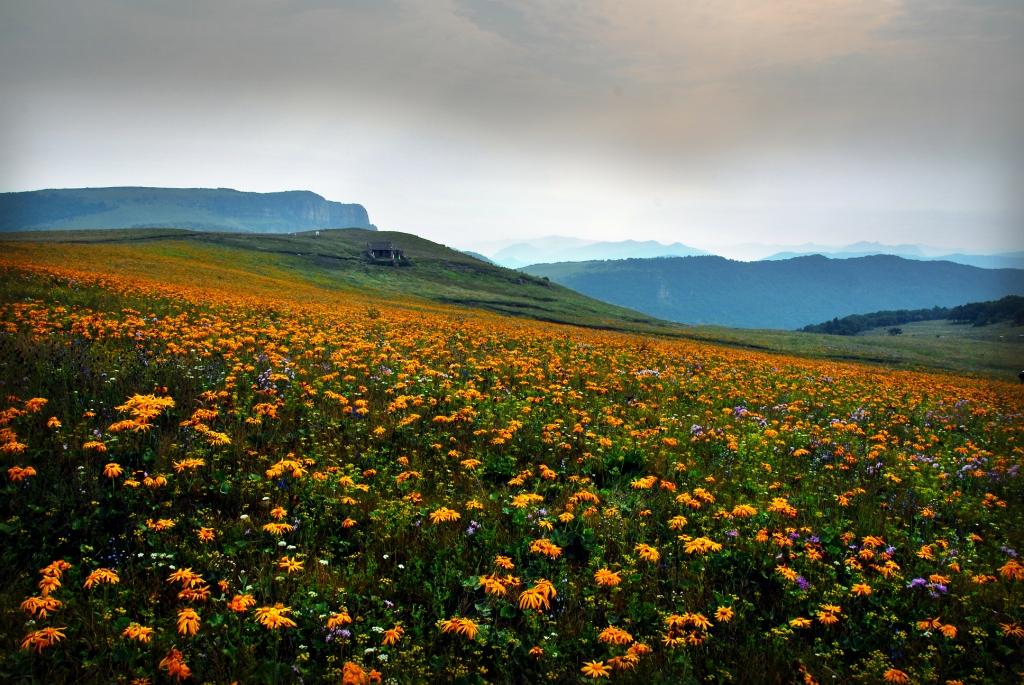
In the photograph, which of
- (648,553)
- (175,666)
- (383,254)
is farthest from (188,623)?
(383,254)

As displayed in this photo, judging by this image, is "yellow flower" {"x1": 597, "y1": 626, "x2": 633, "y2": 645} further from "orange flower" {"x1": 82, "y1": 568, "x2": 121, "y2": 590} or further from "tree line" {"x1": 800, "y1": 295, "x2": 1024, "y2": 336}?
"tree line" {"x1": 800, "y1": 295, "x2": 1024, "y2": 336}

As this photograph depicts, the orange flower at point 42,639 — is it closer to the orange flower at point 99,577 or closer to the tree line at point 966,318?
the orange flower at point 99,577

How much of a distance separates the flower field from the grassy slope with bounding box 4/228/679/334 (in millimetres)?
29798

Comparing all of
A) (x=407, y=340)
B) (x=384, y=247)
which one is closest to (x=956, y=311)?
(x=384, y=247)

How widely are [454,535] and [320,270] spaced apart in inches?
3199

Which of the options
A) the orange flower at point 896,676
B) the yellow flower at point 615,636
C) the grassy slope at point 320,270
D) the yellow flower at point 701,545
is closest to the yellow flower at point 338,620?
the yellow flower at point 615,636

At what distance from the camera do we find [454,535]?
572 centimetres

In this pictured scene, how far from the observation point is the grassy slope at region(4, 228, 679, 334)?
41.7 m

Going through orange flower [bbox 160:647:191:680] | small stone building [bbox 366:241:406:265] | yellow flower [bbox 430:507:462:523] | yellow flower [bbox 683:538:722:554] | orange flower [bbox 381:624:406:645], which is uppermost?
small stone building [bbox 366:241:406:265]

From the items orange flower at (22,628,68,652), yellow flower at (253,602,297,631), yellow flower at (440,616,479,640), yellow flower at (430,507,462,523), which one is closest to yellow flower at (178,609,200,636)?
yellow flower at (253,602,297,631)

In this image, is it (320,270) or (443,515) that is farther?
(320,270)

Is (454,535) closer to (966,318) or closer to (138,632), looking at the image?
(138,632)

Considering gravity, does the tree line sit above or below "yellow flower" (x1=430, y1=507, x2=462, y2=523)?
above

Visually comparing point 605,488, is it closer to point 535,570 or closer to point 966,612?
point 535,570
